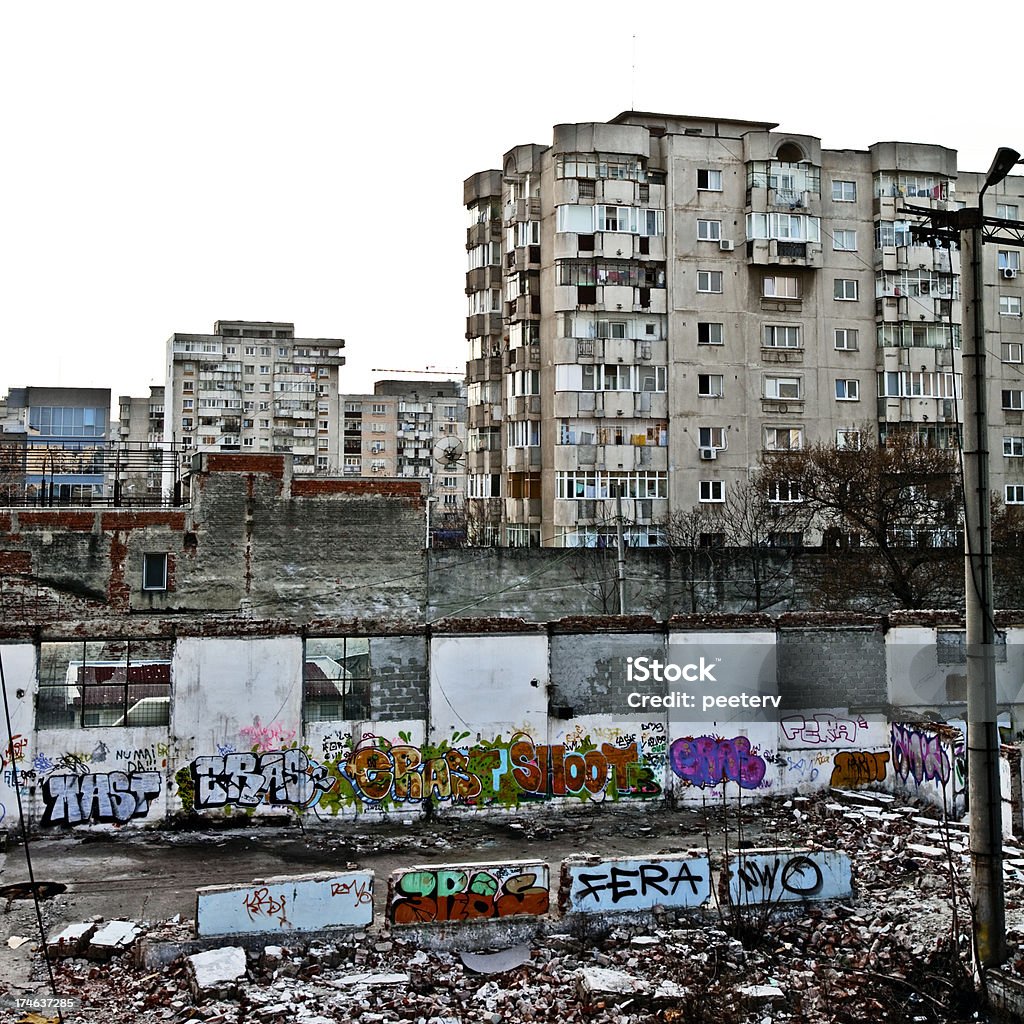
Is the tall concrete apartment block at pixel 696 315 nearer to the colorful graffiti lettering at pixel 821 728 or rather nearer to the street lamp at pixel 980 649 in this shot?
the colorful graffiti lettering at pixel 821 728

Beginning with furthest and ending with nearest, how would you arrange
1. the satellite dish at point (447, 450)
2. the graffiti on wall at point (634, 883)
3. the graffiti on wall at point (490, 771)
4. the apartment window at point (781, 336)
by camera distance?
the apartment window at point (781, 336) < the satellite dish at point (447, 450) < the graffiti on wall at point (490, 771) < the graffiti on wall at point (634, 883)

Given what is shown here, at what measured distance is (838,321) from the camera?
162 feet

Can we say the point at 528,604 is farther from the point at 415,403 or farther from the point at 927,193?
the point at 415,403

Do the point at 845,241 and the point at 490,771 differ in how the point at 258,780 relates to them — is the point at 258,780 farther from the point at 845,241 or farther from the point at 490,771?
the point at 845,241

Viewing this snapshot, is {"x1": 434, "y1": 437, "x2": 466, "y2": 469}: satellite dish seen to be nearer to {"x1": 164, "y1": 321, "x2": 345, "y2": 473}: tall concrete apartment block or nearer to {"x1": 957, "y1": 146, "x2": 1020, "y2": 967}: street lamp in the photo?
{"x1": 957, "y1": 146, "x2": 1020, "y2": 967}: street lamp

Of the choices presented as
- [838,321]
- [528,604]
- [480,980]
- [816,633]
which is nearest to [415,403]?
[838,321]

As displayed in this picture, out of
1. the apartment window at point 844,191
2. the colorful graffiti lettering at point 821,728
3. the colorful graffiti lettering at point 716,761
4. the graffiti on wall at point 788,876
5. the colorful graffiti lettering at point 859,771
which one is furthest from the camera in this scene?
the apartment window at point 844,191

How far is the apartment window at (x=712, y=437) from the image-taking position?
47.9m

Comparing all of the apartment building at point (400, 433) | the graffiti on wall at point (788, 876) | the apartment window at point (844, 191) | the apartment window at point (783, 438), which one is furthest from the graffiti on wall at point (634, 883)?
the apartment building at point (400, 433)

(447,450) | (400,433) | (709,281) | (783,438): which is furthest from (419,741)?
(400,433)

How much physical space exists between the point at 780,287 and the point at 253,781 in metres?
36.9

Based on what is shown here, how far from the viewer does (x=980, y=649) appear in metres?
10.9

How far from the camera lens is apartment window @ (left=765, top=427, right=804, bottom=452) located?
48.6 meters

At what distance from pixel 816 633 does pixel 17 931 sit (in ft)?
44.7
